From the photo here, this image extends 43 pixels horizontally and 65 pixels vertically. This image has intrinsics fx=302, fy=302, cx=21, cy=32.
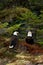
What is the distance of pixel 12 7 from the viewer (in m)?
23.6

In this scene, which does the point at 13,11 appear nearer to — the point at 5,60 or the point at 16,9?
the point at 16,9

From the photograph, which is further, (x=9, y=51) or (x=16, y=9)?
(x=16, y=9)

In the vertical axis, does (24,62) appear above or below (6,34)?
below

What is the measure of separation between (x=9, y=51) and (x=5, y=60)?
1112 mm

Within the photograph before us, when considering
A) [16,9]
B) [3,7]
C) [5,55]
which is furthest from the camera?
[3,7]

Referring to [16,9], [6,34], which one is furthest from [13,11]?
[6,34]

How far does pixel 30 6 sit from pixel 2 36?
543 centimetres

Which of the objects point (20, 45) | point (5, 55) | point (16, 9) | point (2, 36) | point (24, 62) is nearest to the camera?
point (24, 62)

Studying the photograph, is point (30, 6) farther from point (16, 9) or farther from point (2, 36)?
point (2, 36)

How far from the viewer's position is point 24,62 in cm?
1309

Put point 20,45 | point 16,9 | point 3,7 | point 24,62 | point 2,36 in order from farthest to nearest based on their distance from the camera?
point 3,7 → point 16,9 → point 2,36 → point 20,45 → point 24,62

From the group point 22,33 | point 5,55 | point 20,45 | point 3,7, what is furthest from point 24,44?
point 3,7

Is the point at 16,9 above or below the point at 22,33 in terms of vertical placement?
above

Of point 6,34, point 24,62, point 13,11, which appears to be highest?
point 13,11
